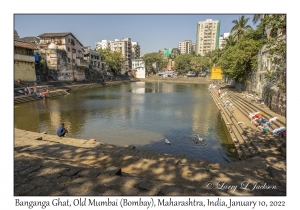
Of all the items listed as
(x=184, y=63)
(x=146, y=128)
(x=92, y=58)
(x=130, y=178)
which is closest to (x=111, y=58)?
(x=92, y=58)

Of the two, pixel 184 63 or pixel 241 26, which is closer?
pixel 241 26

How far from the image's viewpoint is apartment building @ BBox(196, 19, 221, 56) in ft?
375

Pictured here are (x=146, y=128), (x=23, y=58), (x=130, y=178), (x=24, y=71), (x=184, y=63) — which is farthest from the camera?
(x=184, y=63)

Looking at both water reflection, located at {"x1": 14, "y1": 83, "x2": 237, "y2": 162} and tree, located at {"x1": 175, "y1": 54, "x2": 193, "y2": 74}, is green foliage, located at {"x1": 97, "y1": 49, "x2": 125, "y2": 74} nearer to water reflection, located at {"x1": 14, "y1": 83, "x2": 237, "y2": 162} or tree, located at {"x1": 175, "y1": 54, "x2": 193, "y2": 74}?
tree, located at {"x1": 175, "y1": 54, "x2": 193, "y2": 74}

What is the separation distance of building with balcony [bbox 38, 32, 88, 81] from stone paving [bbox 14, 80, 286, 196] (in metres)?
41.5

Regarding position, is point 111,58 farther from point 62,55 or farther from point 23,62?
point 23,62

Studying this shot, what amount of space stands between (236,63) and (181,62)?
58.2 meters

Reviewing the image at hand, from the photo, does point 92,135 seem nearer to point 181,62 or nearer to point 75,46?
point 75,46

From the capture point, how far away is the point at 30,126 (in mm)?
15367

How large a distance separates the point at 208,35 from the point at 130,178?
12818cm

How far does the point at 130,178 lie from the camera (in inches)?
167

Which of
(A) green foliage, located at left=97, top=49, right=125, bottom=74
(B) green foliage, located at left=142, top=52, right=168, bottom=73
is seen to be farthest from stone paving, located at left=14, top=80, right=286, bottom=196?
(B) green foliage, located at left=142, top=52, right=168, bottom=73

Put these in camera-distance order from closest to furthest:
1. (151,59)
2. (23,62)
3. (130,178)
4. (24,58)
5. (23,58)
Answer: (130,178)
(23,58)
(24,58)
(23,62)
(151,59)
